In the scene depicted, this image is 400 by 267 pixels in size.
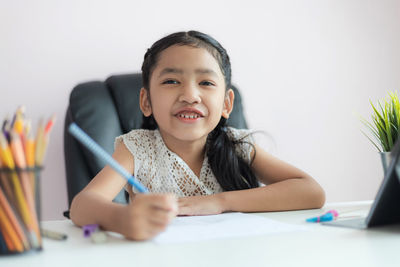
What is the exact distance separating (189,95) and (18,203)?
71cm

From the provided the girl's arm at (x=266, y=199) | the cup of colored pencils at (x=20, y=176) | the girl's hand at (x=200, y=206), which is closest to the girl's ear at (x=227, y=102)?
the girl's arm at (x=266, y=199)

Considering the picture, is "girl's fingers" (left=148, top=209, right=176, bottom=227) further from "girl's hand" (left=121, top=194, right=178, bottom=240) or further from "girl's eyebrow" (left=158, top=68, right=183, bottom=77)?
"girl's eyebrow" (left=158, top=68, right=183, bottom=77)

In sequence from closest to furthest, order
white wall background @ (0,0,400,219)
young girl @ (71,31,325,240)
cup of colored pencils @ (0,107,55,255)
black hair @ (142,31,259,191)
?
cup of colored pencils @ (0,107,55,255), young girl @ (71,31,325,240), black hair @ (142,31,259,191), white wall background @ (0,0,400,219)

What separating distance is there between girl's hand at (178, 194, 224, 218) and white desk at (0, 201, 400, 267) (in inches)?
11.6

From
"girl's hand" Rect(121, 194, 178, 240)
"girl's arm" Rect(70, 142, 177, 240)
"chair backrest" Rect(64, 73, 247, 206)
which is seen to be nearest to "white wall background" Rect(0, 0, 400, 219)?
"chair backrest" Rect(64, 73, 247, 206)

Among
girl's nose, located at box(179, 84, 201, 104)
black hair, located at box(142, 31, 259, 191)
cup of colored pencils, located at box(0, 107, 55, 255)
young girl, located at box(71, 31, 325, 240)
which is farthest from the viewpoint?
black hair, located at box(142, 31, 259, 191)

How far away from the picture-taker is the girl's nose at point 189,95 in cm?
123

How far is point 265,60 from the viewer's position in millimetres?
2197

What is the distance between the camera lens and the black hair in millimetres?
1331

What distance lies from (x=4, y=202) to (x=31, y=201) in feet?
0.10

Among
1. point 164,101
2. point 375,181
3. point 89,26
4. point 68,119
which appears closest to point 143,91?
point 164,101

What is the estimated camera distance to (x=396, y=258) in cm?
Result: 58

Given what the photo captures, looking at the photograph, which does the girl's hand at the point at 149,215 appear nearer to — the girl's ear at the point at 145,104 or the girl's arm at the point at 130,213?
the girl's arm at the point at 130,213

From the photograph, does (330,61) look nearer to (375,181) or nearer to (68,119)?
(375,181)
